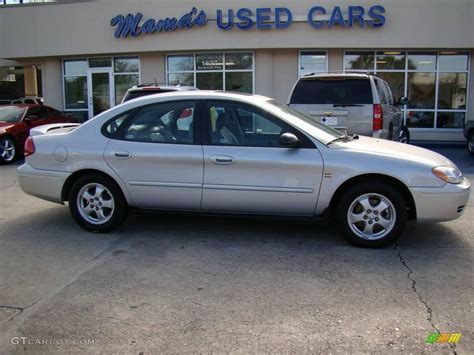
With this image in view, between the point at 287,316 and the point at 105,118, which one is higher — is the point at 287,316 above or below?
below

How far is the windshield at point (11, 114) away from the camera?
13.3 meters

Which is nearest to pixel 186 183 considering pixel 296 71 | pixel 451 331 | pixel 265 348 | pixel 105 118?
pixel 105 118

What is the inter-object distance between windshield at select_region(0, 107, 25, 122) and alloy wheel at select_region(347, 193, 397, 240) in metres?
10.9

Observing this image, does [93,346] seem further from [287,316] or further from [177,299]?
[287,316]

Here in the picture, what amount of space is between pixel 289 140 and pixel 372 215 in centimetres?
114

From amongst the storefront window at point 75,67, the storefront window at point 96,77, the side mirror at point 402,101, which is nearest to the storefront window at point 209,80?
the storefront window at point 96,77

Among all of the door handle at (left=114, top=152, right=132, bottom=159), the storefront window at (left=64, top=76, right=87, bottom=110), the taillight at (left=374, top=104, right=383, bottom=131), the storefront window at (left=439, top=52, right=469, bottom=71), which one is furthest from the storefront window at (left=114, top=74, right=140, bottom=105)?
the door handle at (left=114, top=152, right=132, bottom=159)

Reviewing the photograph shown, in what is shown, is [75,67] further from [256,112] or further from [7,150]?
[256,112]

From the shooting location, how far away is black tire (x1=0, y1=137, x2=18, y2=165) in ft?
40.5

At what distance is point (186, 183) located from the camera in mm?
5363

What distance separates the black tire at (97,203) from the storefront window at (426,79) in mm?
13024

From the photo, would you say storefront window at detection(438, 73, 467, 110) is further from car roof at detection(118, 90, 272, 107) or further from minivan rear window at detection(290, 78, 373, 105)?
car roof at detection(118, 90, 272, 107)

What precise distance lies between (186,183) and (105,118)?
1249 millimetres

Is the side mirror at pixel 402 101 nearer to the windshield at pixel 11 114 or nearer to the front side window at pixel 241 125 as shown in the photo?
the front side window at pixel 241 125
